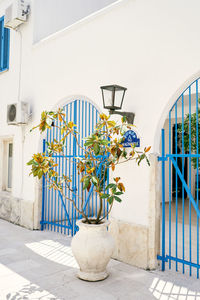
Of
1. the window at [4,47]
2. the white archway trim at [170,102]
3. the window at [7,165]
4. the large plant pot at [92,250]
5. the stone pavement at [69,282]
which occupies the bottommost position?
the stone pavement at [69,282]

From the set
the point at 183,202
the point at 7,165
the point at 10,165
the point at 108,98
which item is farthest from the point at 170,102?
the point at 7,165

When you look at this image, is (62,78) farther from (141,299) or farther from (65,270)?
(141,299)

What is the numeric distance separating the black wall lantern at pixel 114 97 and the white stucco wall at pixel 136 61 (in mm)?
232

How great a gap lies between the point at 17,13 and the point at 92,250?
219 inches

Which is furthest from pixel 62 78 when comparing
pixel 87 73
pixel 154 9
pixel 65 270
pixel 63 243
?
pixel 65 270

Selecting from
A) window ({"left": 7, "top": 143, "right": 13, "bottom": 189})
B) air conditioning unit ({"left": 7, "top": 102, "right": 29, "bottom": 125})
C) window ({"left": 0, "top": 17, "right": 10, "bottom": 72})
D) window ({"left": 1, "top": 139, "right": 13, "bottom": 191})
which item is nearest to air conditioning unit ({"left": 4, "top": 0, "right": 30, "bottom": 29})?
window ({"left": 0, "top": 17, "right": 10, "bottom": 72})

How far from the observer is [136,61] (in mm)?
Result: 4242

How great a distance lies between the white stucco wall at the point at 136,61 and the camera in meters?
3.74

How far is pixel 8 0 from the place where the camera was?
7.58m

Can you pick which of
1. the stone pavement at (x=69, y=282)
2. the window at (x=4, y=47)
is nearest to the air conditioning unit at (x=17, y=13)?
the window at (x=4, y=47)

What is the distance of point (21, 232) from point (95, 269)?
2826mm

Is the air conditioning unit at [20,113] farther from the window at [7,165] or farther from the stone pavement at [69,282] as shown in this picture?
the stone pavement at [69,282]

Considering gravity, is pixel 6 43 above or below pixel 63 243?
above

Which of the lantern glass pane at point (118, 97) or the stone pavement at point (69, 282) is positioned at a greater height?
the lantern glass pane at point (118, 97)
